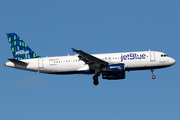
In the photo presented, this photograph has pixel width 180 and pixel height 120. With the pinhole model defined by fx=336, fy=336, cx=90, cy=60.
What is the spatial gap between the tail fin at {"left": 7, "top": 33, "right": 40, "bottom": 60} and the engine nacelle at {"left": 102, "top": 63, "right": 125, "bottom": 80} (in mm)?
12293

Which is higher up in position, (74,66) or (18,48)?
(18,48)

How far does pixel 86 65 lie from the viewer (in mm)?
52750

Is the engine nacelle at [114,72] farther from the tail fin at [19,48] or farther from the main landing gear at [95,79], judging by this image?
the tail fin at [19,48]

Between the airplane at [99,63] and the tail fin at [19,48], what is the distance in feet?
4.16

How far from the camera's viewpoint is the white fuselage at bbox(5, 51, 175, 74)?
171 feet

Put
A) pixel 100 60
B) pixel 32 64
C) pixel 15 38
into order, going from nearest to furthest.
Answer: pixel 100 60
pixel 32 64
pixel 15 38

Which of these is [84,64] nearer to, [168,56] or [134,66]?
[134,66]

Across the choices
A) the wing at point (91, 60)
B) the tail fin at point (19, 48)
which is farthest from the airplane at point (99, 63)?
the tail fin at point (19, 48)

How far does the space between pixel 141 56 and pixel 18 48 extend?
20.9 meters

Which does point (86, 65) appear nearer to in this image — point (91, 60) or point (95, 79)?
point (91, 60)

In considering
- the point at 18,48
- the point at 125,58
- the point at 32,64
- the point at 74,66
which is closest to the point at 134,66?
the point at 125,58

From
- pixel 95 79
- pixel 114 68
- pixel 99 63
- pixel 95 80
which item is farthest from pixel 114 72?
Answer: pixel 95 80

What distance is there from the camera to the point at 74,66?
53.0 m

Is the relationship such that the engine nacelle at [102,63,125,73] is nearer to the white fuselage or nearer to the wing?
the wing
